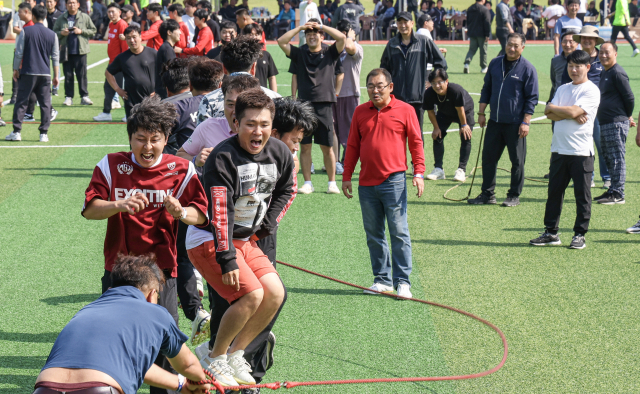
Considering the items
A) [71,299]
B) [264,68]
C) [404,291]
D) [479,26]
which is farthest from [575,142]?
[479,26]

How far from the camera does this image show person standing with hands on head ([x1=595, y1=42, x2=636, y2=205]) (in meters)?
8.54

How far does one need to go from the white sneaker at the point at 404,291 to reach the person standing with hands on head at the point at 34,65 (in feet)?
27.1

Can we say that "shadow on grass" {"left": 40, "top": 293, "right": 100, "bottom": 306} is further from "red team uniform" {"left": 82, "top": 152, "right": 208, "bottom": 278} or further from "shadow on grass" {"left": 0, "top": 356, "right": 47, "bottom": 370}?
"red team uniform" {"left": 82, "top": 152, "right": 208, "bottom": 278}

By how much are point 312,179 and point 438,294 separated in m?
4.38

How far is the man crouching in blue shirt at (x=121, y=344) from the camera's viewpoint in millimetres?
3031

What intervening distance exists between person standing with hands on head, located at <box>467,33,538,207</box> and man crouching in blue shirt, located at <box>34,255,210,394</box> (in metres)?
6.07

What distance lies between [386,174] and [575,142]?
2.44 m

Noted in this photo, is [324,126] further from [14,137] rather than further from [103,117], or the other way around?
[103,117]

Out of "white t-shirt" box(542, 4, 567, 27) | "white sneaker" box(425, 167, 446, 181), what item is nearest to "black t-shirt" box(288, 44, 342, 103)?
"white sneaker" box(425, 167, 446, 181)

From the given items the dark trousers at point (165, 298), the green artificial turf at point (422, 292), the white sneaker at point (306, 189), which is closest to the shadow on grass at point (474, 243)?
the green artificial turf at point (422, 292)

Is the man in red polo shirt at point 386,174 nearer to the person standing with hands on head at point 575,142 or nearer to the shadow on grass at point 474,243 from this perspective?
the shadow on grass at point 474,243

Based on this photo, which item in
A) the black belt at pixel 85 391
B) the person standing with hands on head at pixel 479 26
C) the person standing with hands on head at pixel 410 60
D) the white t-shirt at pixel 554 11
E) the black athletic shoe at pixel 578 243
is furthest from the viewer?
the white t-shirt at pixel 554 11

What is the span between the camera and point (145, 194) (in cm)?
398

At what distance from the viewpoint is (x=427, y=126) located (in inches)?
542
